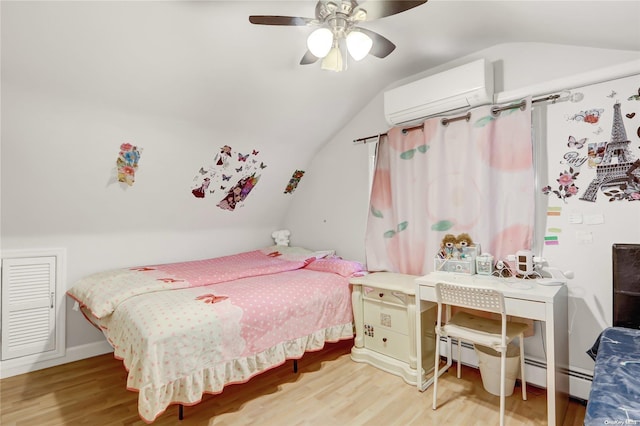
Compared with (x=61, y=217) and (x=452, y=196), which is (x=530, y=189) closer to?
(x=452, y=196)

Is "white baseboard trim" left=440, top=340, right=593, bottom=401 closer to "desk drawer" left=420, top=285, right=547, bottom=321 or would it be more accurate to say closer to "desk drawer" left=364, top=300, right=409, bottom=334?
"desk drawer" left=364, top=300, right=409, bottom=334

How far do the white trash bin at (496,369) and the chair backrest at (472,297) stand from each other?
1.82 feet

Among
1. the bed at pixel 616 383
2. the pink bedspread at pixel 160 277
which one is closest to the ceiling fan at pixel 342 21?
the bed at pixel 616 383

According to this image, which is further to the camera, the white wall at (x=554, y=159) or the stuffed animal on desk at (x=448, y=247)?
the stuffed animal on desk at (x=448, y=247)

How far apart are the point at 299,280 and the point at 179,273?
1.15m

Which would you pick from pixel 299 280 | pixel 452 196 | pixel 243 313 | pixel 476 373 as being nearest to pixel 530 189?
pixel 452 196

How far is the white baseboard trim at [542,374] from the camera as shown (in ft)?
6.94

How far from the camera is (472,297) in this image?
1939mm

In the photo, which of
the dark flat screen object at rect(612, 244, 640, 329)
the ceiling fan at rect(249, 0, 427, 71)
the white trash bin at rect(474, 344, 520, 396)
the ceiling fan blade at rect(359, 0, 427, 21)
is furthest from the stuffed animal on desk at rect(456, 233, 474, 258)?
the ceiling fan blade at rect(359, 0, 427, 21)

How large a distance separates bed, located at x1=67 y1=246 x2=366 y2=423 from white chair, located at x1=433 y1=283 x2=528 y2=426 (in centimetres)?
96

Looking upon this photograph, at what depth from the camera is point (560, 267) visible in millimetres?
2201

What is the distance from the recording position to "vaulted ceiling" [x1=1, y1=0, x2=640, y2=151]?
1808mm

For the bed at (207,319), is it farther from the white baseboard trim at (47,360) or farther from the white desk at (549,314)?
the white desk at (549,314)

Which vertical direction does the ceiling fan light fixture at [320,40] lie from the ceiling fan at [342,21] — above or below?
below
